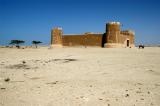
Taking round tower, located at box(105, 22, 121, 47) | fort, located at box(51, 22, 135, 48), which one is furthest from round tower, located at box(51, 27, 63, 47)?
round tower, located at box(105, 22, 121, 47)

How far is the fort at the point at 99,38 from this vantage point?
39972 mm

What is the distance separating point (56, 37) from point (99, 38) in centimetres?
937

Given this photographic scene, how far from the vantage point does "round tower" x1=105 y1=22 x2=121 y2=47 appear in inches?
1567

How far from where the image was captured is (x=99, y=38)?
42.1m

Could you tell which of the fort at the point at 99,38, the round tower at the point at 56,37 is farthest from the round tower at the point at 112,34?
the round tower at the point at 56,37

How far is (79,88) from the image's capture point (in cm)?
661

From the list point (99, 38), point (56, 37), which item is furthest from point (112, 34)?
point (56, 37)

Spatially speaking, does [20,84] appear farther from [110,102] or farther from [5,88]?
[110,102]

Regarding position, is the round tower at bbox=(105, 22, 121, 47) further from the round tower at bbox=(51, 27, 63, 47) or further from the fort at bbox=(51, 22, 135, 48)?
the round tower at bbox=(51, 27, 63, 47)

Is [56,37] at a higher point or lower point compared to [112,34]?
lower

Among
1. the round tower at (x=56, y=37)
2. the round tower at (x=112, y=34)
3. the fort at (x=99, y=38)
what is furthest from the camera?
the round tower at (x=56, y=37)

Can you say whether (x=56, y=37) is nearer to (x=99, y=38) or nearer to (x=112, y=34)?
(x=99, y=38)

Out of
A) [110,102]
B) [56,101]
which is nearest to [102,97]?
[110,102]

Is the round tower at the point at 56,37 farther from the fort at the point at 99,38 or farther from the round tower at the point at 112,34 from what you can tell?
the round tower at the point at 112,34
